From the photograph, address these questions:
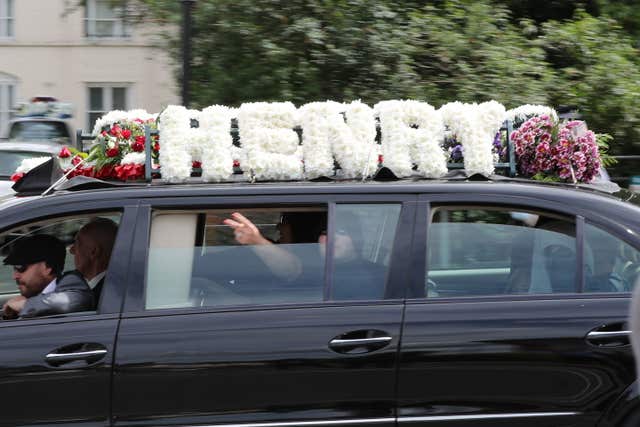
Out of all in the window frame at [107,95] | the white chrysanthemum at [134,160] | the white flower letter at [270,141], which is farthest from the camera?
the window frame at [107,95]

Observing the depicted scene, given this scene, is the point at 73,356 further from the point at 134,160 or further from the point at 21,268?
the point at 134,160

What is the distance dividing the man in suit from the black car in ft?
0.91

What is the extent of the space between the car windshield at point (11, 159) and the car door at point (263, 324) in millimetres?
9296

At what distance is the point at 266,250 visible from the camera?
12.8 ft

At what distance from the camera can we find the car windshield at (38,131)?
644 inches

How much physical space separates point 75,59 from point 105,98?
1.11 metres

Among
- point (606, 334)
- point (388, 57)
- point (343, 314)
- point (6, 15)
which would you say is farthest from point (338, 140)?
point (6, 15)

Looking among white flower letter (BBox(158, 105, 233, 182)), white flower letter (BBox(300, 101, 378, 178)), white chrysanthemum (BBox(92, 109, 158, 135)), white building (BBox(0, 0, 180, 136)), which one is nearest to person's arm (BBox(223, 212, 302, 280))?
white flower letter (BBox(158, 105, 233, 182))

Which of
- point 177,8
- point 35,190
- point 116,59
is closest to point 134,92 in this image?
point 116,59

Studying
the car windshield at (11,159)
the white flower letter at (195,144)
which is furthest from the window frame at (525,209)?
the car windshield at (11,159)

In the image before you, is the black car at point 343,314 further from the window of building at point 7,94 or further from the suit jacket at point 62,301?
the window of building at point 7,94

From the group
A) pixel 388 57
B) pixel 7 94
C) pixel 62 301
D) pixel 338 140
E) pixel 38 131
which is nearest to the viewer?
pixel 62 301

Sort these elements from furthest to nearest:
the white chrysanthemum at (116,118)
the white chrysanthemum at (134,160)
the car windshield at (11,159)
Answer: the car windshield at (11,159)
the white chrysanthemum at (116,118)
the white chrysanthemum at (134,160)

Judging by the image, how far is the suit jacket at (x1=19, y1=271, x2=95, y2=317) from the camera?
12.9ft
